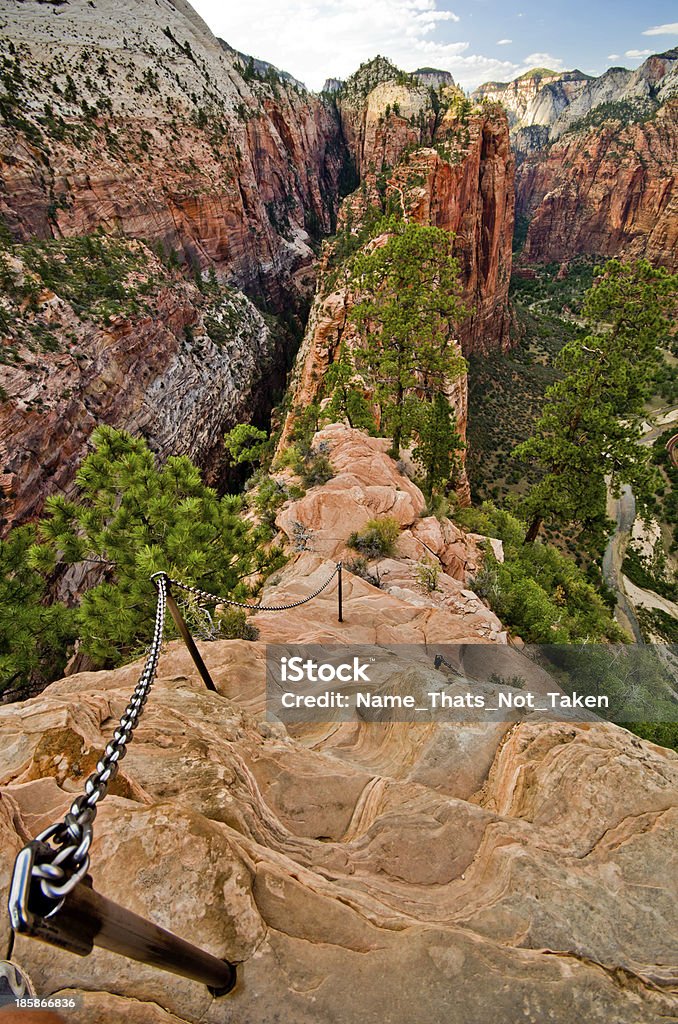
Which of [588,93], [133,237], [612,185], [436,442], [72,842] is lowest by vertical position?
[436,442]

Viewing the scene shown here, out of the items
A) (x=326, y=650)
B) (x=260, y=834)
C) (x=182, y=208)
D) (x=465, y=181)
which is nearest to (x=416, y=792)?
(x=260, y=834)

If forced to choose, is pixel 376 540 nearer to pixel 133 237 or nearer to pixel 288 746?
pixel 288 746

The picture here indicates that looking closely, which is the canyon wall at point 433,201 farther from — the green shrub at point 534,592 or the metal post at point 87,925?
the metal post at point 87,925

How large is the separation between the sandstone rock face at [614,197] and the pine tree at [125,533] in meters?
111

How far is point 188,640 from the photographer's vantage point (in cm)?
510

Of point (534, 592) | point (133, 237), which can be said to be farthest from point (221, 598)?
point (133, 237)

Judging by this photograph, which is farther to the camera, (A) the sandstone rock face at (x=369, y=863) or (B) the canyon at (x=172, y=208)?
(B) the canyon at (x=172, y=208)

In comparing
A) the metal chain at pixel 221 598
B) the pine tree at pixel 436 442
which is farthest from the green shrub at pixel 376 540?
the pine tree at pixel 436 442

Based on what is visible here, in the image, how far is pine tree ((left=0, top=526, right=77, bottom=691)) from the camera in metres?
8.67

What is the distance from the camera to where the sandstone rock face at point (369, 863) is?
2.77 meters

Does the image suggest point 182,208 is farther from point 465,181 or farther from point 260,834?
point 260,834

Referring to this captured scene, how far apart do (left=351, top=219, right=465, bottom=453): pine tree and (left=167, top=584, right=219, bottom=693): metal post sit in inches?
511

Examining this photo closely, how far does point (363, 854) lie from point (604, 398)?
15.7 m

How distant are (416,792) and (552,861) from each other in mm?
1267
